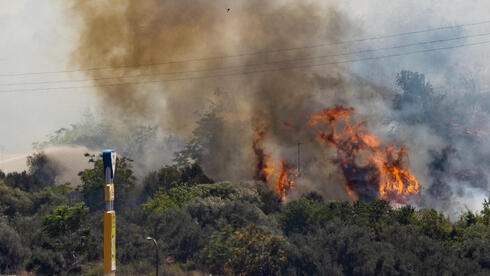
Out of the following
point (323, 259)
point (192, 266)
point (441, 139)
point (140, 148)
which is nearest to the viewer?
point (323, 259)

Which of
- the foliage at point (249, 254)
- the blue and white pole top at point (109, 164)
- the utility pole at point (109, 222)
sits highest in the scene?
the blue and white pole top at point (109, 164)

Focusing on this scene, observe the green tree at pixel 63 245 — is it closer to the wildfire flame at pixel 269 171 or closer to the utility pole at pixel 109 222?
the utility pole at pixel 109 222

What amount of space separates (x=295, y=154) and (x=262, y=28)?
73.2ft

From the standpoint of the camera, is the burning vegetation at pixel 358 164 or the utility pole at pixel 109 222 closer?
the utility pole at pixel 109 222

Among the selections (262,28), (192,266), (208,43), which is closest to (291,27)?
(262,28)

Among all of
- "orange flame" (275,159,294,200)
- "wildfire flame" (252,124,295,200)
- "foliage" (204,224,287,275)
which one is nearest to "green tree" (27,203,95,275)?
"foliage" (204,224,287,275)

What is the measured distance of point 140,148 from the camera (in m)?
163

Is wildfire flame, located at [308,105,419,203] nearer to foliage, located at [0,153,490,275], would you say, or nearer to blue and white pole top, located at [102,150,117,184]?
foliage, located at [0,153,490,275]

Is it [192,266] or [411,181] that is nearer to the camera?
[192,266]

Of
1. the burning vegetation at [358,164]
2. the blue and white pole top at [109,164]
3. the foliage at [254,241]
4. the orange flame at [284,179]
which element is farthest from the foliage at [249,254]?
the burning vegetation at [358,164]

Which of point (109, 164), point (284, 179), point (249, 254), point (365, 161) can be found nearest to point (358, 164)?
point (365, 161)

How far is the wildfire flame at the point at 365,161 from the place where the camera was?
10588 centimetres

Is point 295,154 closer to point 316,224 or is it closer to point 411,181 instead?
point 411,181

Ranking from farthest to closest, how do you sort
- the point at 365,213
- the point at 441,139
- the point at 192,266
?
the point at 441,139, the point at 365,213, the point at 192,266
